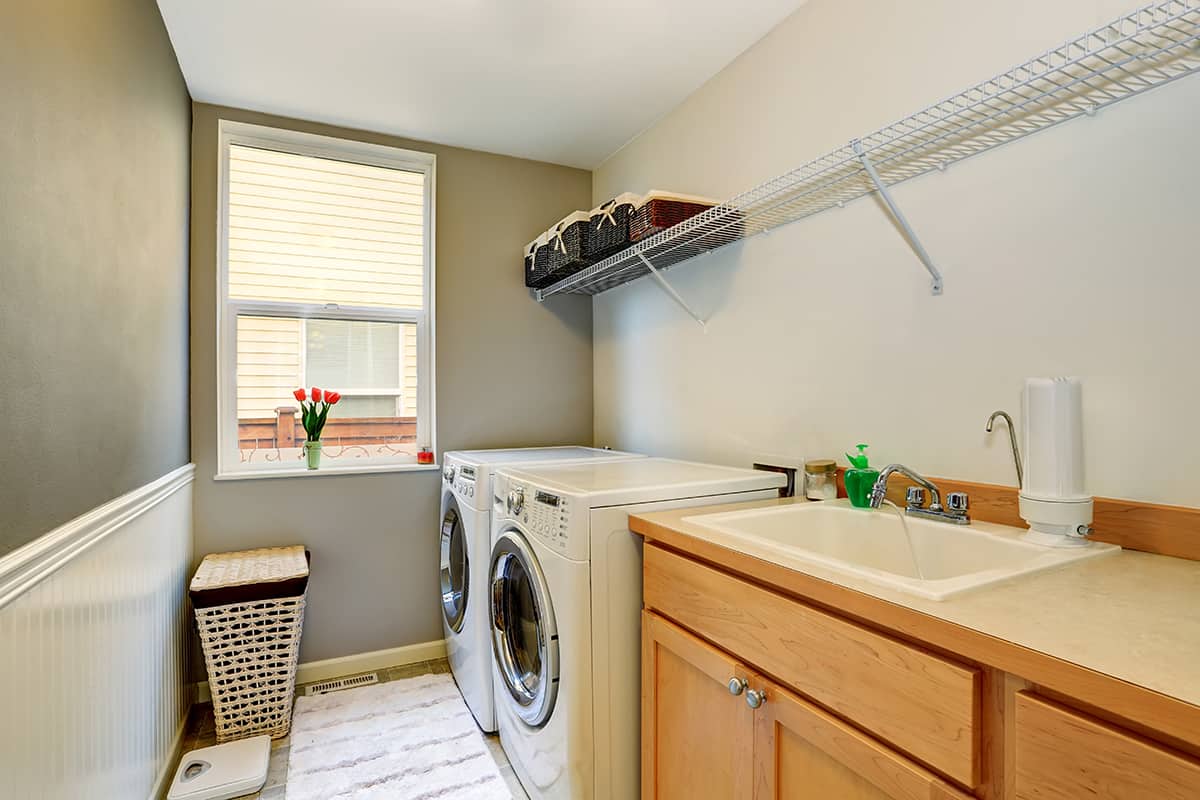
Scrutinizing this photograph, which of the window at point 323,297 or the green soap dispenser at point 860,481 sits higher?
the window at point 323,297

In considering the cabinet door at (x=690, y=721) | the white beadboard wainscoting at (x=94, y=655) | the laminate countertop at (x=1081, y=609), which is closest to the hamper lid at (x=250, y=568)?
the white beadboard wainscoting at (x=94, y=655)

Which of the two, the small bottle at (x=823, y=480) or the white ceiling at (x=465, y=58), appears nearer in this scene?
the small bottle at (x=823, y=480)

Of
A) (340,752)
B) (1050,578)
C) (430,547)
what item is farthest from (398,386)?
(1050,578)

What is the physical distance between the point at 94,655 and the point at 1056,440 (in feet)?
6.51

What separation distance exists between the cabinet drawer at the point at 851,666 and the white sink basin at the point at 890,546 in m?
0.08

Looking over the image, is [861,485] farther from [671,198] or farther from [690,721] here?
[671,198]

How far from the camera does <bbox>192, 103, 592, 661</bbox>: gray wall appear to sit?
2463mm

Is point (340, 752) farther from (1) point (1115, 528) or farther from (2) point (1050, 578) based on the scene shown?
(1) point (1115, 528)

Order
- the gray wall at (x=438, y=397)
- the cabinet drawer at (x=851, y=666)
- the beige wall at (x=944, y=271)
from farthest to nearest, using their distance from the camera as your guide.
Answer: the gray wall at (x=438, y=397), the beige wall at (x=944, y=271), the cabinet drawer at (x=851, y=666)

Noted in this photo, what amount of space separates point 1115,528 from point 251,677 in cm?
256

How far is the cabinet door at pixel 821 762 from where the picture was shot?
826 mm

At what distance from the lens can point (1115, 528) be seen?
1142mm

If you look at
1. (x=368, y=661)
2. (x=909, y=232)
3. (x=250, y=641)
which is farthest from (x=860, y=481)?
(x=368, y=661)

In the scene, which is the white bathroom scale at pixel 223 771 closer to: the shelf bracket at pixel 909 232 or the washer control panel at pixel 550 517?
the washer control panel at pixel 550 517
